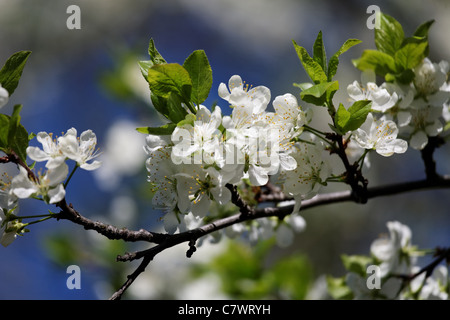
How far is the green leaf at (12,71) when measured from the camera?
43.2 inches

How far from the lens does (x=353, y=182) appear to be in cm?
127

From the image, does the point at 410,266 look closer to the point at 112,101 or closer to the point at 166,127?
the point at 166,127

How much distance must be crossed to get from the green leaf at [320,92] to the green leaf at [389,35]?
338mm

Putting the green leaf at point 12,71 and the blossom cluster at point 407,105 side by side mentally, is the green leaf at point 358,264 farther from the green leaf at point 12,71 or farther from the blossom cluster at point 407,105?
the green leaf at point 12,71

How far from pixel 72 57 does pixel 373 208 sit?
351 cm

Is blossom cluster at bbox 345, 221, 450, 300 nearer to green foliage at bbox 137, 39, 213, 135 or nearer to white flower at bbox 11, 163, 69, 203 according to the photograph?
green foliage at bbox 137, 39, 213, 135

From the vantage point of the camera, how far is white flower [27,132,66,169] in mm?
1040

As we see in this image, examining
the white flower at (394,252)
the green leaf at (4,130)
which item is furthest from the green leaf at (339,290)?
the green leaf at (4,130)

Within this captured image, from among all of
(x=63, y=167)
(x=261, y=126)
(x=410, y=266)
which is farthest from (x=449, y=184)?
(x=63, y=167)

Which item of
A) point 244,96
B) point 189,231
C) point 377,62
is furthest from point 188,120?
point 377,62

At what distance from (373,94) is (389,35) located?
20cm

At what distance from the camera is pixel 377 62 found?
54.1 inches

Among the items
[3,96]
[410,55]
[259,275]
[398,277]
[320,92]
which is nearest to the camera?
[3,96]

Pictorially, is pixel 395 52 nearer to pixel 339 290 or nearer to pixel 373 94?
pixel 373 94
